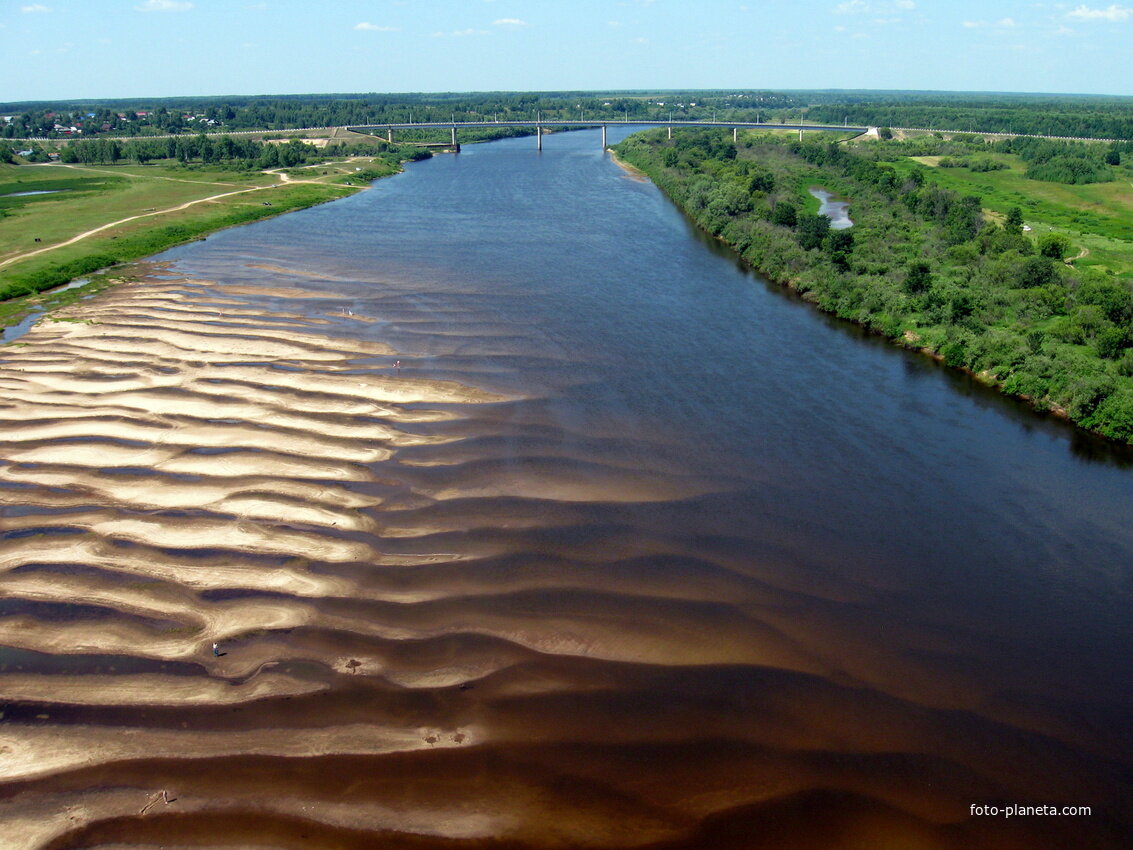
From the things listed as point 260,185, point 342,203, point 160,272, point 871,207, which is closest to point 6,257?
point 160,272

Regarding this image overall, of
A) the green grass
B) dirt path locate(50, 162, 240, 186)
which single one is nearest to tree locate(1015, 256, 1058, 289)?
the green grass

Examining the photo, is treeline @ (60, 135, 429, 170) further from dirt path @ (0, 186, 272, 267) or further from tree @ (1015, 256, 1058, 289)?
tree @ (1015, 256, 1058, 289)

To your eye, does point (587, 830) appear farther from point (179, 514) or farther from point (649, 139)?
point (649, 139)

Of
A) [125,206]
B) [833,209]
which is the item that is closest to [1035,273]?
[833,209]

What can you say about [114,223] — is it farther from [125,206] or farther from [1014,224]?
[1014,224]

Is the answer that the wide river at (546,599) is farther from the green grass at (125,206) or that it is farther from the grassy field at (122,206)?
the grassy field at (122,206)
